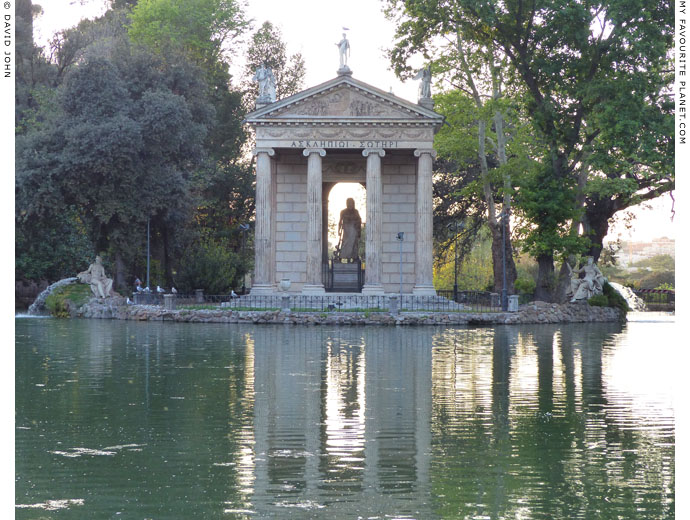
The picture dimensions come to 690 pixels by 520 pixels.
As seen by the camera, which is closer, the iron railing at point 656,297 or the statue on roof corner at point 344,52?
the statue on roof corner at point 344,52

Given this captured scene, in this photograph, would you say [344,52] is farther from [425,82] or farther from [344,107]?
[425,82]

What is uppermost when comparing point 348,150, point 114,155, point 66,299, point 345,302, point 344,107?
point 344,107

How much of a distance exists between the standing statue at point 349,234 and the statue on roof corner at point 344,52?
302 inches

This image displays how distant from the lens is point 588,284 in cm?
4600

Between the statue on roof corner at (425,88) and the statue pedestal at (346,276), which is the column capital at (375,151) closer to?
the statue on roof corner at (425,88)

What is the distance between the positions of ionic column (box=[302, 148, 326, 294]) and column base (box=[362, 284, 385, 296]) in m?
2.52

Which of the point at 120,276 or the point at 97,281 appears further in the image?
the point at 120,276

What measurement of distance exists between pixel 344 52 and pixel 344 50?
0.11m

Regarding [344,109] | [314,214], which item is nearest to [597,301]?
[314,214]

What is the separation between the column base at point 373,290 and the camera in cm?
4947

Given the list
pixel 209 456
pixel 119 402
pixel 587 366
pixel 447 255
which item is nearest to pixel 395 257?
pixel 447 255

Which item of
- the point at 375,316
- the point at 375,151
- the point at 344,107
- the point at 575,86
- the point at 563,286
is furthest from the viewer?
the point at 375,151

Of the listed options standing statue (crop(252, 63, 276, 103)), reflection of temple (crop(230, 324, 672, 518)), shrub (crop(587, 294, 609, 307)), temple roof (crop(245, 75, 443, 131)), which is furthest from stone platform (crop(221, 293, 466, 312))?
reflection of temple (crop(230, 324, 672, 518))

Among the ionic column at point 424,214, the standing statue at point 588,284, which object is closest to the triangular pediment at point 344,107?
the ionic column at point 424,214
